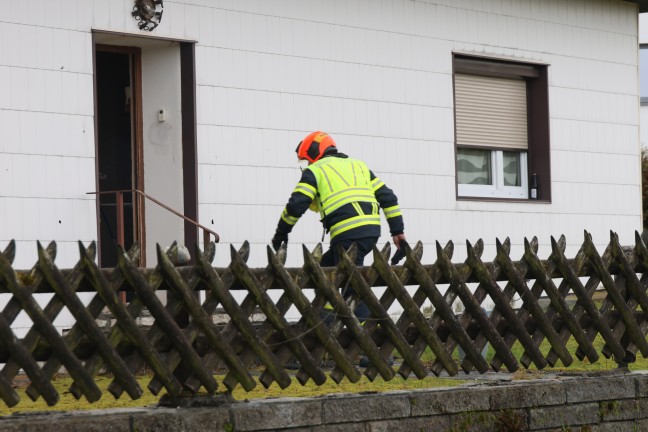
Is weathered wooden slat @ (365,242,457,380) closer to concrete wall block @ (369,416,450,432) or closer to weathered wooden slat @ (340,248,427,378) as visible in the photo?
weathered wooden slat @ (340,248,427,378)

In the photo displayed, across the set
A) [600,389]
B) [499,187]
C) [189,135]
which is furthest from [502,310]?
[499,187]

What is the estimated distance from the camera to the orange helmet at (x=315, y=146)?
9.99 m

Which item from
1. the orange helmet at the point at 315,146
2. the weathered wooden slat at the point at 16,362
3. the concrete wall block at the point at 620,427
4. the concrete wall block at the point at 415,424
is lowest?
the concrete wall block at the point at 620,427

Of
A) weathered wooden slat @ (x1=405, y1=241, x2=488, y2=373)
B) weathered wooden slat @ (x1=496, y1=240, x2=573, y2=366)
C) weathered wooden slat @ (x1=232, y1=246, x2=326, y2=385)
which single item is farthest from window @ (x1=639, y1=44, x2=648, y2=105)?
weathered wooden slat @ (x1=232, y1=246, x2=326, y2=385)

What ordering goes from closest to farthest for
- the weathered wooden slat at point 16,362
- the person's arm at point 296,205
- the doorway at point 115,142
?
1. the weathered wooden slat at point 16,362
2. the person's arm at point 296,205
3. the doorway at point 115,142

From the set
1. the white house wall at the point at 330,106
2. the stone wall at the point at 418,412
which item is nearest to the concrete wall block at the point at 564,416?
the stone wall at the point at 418,412

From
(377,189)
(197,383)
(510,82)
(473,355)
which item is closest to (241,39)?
(377,189)

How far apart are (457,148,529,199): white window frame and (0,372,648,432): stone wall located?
6.06m

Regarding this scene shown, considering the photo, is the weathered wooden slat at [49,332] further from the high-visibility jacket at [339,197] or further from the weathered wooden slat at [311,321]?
the high-visibility jacket at [339,197]

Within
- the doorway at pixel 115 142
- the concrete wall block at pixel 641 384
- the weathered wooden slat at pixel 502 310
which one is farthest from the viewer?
the doorway at pixel 115 142

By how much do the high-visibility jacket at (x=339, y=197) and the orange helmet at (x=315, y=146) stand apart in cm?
26

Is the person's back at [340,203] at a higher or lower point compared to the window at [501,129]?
lower

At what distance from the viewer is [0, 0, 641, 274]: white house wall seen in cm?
1054

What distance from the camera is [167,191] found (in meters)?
11.7
